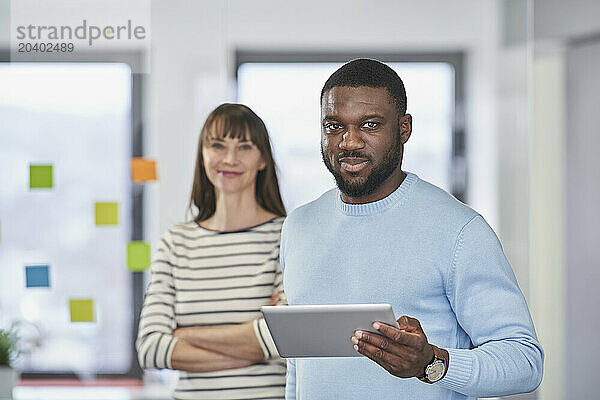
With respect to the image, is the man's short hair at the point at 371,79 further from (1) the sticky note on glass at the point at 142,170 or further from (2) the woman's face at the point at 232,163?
(1) the sticky note on glass at the point at 142,170

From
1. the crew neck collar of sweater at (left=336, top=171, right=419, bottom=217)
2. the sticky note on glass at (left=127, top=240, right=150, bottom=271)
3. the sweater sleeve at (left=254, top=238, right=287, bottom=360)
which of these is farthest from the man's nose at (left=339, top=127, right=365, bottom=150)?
the sticky note on glass at (left=127, top=240, right=150, bottom=271)

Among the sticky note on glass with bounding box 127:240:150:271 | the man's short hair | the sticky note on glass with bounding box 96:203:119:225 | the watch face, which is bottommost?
the watch face

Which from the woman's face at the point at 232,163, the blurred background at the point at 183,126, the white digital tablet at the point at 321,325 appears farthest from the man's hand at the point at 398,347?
the blurred background at the point at 183,126

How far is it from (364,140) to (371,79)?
0.13 metres

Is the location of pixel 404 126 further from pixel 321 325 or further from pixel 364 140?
pixel 321 325

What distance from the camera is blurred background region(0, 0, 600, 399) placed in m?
2.32

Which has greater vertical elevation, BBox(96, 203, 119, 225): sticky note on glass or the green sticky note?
the green sticky note

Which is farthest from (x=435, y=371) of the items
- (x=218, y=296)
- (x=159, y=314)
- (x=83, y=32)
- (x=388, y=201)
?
(x=83, y=32)

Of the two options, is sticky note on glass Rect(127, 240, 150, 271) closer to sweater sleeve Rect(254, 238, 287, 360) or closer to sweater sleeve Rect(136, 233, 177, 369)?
sweater sleeve Rect(136, 233, 177, 369)

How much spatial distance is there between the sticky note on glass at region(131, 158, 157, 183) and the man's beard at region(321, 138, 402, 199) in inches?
31.7

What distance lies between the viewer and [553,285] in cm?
300

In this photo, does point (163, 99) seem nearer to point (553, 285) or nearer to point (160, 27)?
point (160, 27)

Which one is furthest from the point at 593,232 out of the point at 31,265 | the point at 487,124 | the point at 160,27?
the point at 31,265

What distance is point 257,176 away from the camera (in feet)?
7.35
